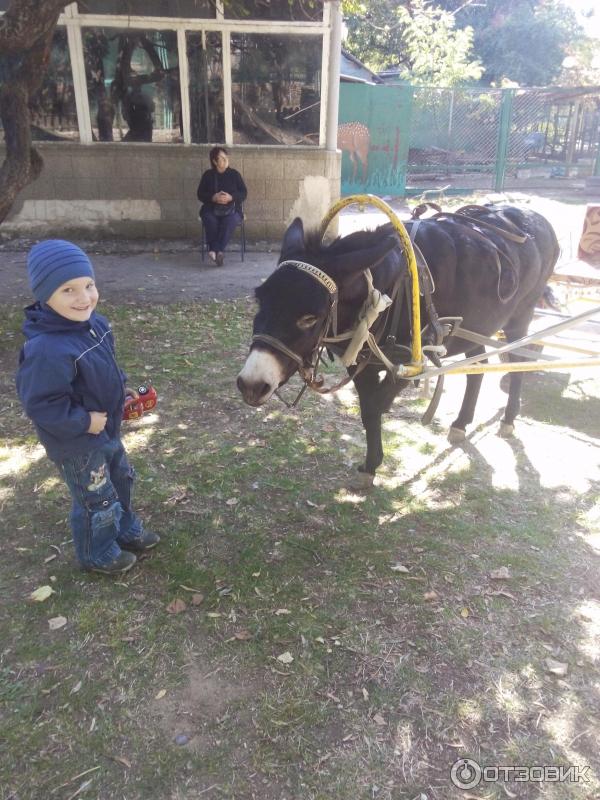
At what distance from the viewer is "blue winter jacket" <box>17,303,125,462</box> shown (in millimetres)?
2287

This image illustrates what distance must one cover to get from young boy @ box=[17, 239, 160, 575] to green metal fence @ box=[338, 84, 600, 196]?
14.9m

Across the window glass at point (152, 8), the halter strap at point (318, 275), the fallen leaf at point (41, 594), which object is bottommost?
the fallen leaf at point (41, 594)

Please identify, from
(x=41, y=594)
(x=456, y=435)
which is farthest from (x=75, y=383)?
(x=456, y=435)

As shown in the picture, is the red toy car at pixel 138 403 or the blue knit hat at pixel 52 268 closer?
the blue knit hat at pixel 52 268

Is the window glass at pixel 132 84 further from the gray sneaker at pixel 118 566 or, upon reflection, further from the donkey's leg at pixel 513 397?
the gray sneaker at pixel 118 566

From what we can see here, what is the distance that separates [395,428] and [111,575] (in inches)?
95.8

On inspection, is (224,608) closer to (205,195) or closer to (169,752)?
(169,752)

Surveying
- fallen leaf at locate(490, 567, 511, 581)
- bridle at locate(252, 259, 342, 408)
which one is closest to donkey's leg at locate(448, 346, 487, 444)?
fallen leaf at locate(490, 567, 511, 581)

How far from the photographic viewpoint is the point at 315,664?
7.97 feet

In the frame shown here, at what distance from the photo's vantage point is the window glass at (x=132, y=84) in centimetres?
896

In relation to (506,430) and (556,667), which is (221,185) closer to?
(506,430)

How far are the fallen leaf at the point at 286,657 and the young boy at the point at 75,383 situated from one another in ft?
3.28

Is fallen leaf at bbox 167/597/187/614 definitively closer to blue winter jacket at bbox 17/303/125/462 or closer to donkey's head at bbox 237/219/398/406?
blue winter jacket at bbox 17/303/125/462


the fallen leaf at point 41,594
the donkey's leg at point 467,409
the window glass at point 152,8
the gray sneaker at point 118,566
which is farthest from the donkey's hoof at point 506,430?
the window glass at point 152,8
